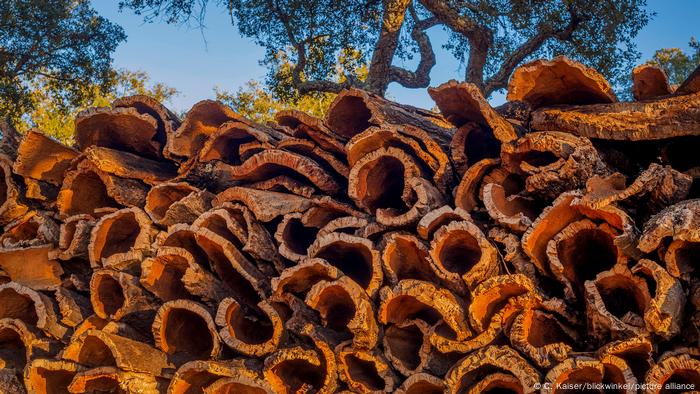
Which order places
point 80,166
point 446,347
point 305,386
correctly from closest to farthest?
point 446,347
point 305,386
point 80,166

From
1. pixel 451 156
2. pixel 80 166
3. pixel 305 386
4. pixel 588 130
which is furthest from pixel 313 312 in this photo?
pixel 80 166

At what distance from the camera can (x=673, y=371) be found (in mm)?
2303

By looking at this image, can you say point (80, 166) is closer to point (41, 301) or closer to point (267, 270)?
point (41, 301)

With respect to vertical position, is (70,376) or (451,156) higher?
(451,156)

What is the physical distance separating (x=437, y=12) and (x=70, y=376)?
675cm

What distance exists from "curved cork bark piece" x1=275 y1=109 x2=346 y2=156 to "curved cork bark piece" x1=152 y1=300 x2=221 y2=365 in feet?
3.91

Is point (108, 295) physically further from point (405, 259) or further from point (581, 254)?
point (581, 254)

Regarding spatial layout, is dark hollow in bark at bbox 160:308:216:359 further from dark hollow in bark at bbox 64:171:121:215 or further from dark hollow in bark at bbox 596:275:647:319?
dark hollow in bark at bbox 596:275:647:319

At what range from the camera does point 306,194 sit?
352cm

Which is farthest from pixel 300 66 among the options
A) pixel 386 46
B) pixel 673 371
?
pixel 673 371

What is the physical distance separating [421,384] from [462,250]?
0.72m

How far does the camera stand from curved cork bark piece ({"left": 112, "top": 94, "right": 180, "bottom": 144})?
4043 millimetres

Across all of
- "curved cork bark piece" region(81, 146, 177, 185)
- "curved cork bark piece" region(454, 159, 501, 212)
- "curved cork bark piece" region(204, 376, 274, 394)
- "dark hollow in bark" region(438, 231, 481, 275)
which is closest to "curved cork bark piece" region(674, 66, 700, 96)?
"curved cork bark piece" region(454, 159, 501, 212)

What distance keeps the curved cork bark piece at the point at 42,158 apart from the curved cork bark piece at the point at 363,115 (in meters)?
2.03
